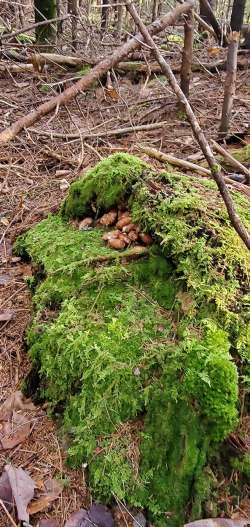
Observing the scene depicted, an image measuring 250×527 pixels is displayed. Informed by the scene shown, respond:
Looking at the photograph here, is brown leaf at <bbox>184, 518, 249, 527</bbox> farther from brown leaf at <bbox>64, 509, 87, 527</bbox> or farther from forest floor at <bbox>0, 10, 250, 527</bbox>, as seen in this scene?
brown leaf at <bbox>64, 509, 87, 527</bbox>

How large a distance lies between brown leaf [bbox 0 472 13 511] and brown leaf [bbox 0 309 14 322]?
1.09m

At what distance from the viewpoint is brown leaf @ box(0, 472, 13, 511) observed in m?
1.87

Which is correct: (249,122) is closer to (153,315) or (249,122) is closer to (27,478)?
(153,315)

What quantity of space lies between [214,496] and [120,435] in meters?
0.46

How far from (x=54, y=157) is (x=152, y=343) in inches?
137

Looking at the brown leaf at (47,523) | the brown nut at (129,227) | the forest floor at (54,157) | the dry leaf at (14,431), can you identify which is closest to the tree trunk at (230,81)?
the forest floor at (54,157)

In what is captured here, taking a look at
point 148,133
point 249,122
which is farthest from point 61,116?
point 249,122

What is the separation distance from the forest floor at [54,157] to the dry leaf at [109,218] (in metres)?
0.72

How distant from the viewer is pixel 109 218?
2979 mm

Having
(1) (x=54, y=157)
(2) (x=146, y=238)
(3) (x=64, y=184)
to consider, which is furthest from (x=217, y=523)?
(1) (x=54, y=157)

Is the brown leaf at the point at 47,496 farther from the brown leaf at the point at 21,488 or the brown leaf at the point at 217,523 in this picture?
the brown leaf at the point at 217,523

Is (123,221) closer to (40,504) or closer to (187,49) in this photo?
(40,504)

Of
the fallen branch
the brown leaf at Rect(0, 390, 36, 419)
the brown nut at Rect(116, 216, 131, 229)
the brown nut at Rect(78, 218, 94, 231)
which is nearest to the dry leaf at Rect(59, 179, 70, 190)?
the fallen branch

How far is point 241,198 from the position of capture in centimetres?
308
